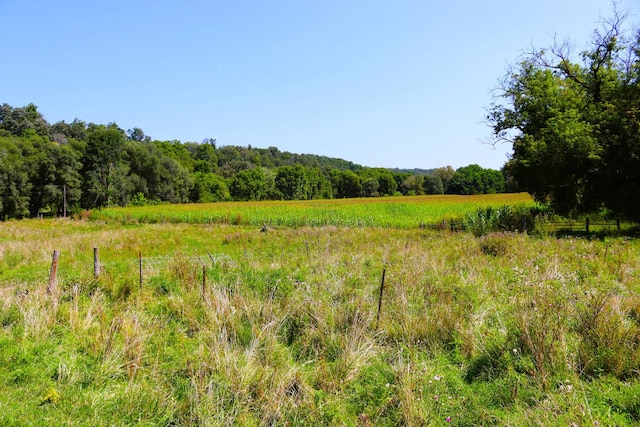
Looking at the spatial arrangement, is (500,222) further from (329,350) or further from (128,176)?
(128,176)

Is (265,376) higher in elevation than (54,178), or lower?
lower

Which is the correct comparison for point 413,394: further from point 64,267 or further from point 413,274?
point 64,267

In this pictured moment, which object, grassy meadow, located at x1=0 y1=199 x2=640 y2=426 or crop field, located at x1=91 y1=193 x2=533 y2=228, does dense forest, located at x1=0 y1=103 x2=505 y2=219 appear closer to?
crop field, located at x1=91 y1=193 x2=533 y2=228

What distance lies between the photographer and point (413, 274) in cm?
803

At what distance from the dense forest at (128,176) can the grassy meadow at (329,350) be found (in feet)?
162

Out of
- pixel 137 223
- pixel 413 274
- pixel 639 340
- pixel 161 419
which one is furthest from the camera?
pixel 137 223

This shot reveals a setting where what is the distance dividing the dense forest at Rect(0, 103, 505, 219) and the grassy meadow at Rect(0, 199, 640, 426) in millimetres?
49356

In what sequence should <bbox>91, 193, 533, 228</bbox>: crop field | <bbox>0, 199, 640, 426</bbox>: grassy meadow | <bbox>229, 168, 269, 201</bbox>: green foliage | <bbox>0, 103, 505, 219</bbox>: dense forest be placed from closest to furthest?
<bbox>0, 199, 640, 426</bbox>: grassy meadow → <bbox>91, 193, 533, 228</bbox>: crop field → <bbox>0, 103, 505, 219</bbox>: dense forest → <bbox>229, 168, 269, 201</bbox>: green foliage

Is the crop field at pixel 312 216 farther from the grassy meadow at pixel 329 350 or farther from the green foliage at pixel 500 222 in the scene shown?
the grassy meadow at pixel 329 350

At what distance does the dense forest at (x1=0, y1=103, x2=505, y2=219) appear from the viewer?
47656 millimetres

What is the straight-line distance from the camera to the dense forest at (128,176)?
47.7 m

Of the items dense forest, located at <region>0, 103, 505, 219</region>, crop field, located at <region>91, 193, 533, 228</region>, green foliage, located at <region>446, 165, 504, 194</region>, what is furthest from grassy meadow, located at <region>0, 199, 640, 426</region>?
green foliage, located at <region>446, 165, 504, 194</region>

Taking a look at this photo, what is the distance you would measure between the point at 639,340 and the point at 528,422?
2.42 meters

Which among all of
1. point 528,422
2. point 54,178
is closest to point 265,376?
point 528,422
